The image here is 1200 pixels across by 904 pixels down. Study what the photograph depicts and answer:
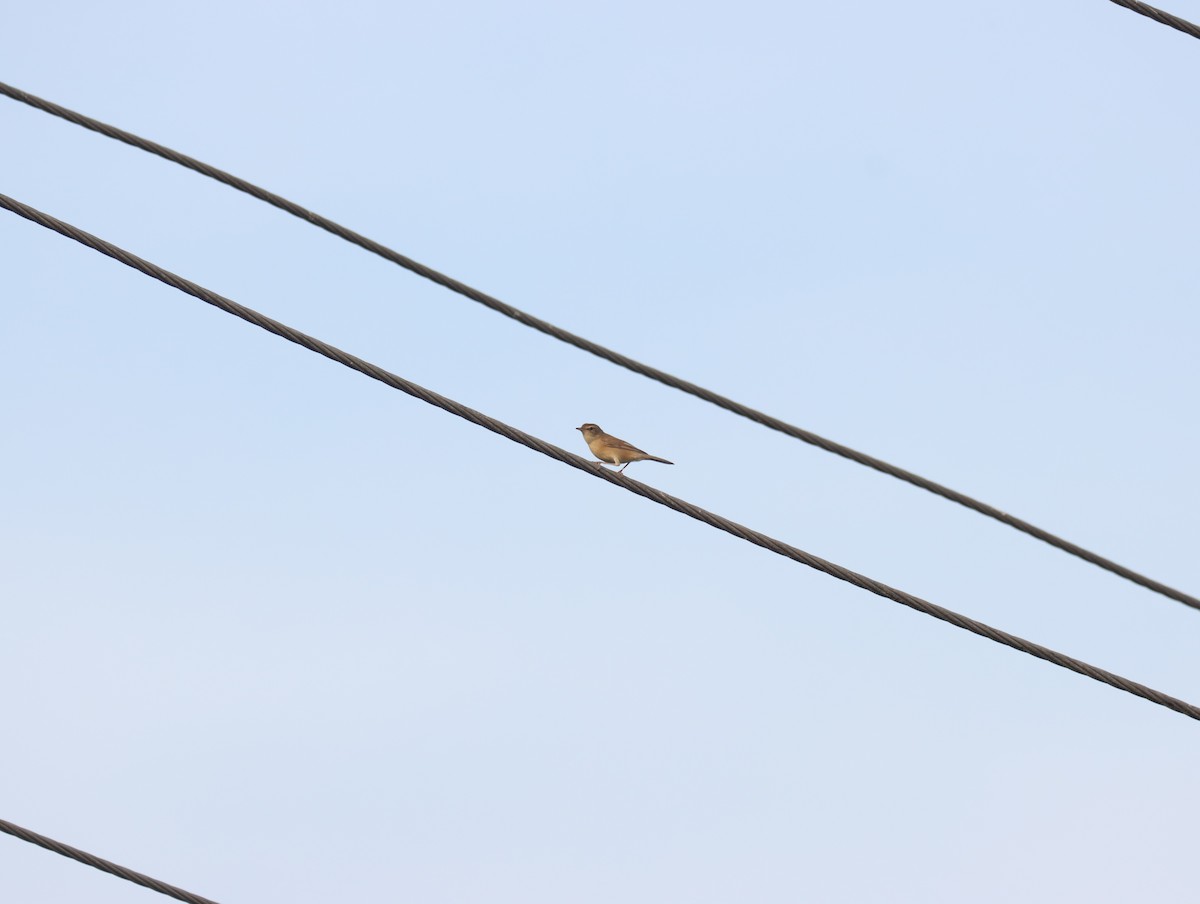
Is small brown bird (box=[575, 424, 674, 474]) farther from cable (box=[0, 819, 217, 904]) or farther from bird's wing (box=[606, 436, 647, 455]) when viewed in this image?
cable (box=[0, 819, 217, 904])

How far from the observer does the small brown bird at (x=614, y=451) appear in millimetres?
17609

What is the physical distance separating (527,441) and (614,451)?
820cm

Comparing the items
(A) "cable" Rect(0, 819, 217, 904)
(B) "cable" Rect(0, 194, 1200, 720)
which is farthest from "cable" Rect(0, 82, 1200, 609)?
(A) "cable" Rect(0, 819, 217, 904)

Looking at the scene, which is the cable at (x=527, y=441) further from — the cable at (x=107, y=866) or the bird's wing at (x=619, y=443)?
the bird's wing at (x=619, y=443)

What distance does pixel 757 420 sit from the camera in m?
9.20

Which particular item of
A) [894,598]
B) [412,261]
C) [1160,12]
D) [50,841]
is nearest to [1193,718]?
A: [894,598]

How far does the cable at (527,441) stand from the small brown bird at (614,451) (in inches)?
312

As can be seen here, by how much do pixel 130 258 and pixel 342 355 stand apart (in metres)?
0.94

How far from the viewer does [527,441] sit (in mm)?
9562

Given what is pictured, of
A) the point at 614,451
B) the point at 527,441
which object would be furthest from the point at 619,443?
the point at 527,441

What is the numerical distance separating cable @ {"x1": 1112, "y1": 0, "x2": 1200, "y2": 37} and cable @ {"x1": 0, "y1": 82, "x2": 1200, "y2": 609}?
2.07 m

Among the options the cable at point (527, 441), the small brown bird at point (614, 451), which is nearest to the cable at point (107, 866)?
the cable at point (527, 441)

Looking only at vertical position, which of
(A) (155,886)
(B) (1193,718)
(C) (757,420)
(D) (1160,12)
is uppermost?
(D) (1160,12)

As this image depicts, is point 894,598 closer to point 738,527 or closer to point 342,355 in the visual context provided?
point 738,527
